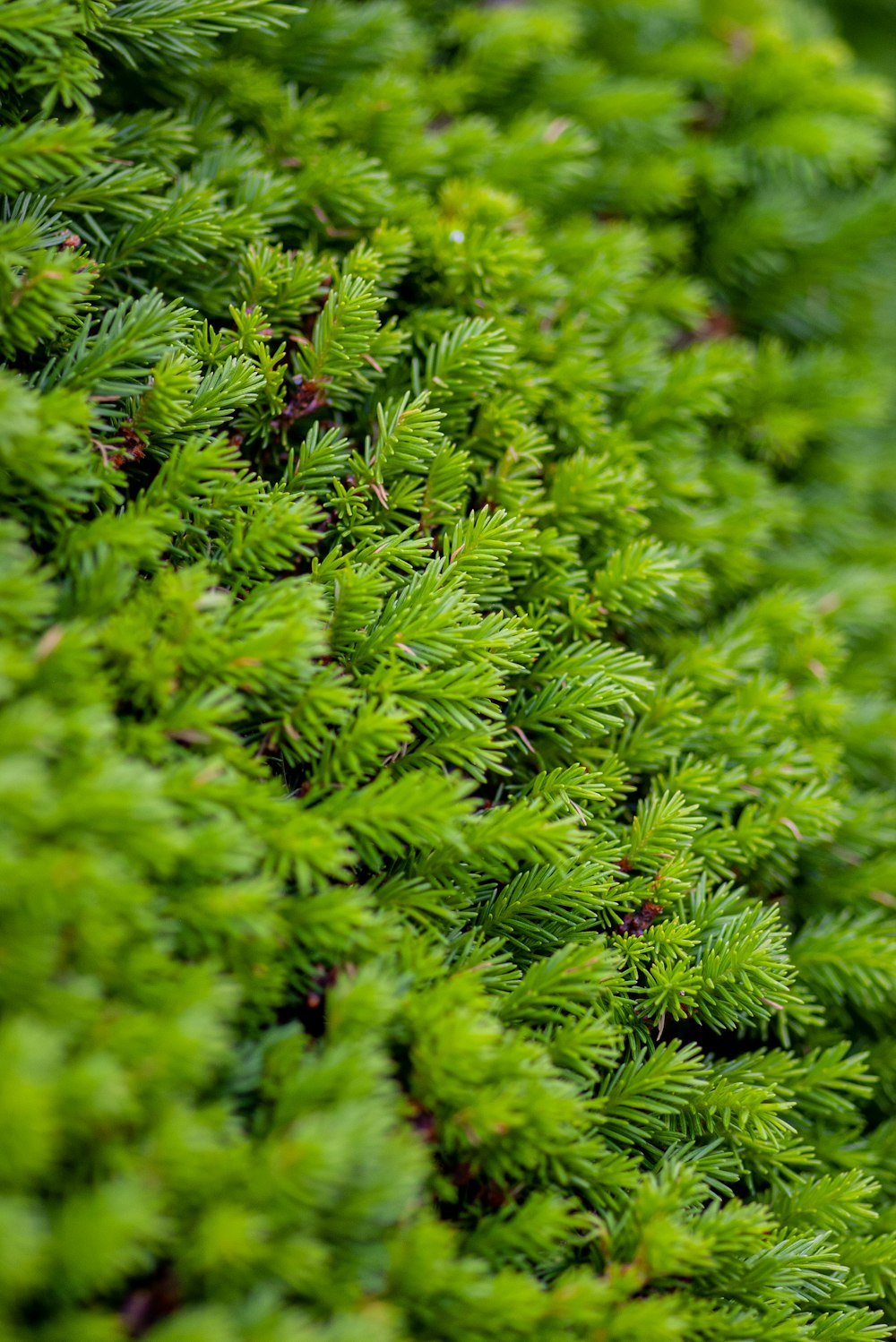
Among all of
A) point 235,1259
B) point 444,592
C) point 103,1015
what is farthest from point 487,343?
point 235,1259

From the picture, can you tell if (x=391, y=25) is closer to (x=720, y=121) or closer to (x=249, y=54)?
(x=249, y=54)

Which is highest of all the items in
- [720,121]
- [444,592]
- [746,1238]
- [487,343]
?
[720,121]

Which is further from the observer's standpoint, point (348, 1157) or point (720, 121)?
point (720, 121)

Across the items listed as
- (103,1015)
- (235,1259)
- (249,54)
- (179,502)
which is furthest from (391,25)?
(235,1259)

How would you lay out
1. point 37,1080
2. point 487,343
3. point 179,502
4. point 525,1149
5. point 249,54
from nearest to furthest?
point 37,1080 → point 525,1149 → point 179,502 → point 487,343 → point 249,54

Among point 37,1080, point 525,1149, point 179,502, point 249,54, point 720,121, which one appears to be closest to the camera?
point 37,1080

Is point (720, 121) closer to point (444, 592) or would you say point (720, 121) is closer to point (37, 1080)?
point (444, 592)

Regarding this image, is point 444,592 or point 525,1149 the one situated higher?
point 444,592
